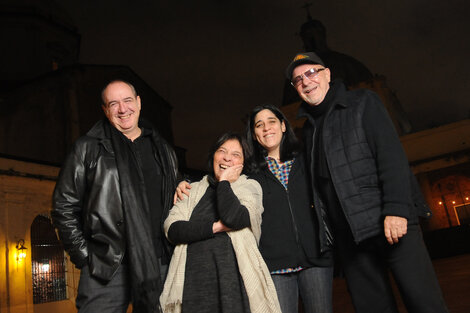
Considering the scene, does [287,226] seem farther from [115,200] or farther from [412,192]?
[115,200]

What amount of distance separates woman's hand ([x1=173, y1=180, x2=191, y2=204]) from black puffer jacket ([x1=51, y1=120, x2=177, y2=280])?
0.38m

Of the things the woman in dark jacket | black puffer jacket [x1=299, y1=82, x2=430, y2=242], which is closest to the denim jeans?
the woman in dark jacket

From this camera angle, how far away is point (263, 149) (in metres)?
3.18

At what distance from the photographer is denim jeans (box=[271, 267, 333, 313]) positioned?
8.78 ft

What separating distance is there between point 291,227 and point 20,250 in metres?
11.9

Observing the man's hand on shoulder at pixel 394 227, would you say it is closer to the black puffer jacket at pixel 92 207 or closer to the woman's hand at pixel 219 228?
the woman's hand at pixel 219 228

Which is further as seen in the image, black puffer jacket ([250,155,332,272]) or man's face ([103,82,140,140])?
man's face ([103,82,140,140])

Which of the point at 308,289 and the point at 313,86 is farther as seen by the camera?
the point at 313,86

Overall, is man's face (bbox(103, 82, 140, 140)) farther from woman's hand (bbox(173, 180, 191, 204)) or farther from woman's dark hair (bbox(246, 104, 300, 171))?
woman's dark hair (bbox(246, 104, 300, 171))

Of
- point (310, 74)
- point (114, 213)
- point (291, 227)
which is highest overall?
point (310, 74)

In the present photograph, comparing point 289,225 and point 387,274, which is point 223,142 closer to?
point 289,225

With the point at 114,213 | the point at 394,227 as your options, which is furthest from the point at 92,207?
the point at 394,227

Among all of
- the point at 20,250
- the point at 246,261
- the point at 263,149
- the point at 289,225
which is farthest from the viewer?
the point at 20,250

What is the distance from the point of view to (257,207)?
2672mm
